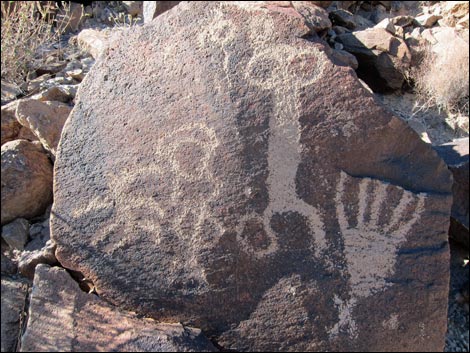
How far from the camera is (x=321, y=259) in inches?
66.7

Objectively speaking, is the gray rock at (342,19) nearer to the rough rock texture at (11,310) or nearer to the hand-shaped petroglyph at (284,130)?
the hand-shaped petroglyph at (284,130)

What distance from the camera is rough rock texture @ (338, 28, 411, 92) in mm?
3602

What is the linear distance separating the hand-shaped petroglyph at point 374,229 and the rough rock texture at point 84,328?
0.57 metres

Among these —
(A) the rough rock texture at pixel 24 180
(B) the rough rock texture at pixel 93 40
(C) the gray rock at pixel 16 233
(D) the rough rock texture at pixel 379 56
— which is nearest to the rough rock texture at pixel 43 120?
(A) the rough rock texture at pixel 24 180

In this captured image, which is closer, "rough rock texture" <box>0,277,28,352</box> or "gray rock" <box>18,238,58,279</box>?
"rough rock texture" <box>0,277,28,352</box>

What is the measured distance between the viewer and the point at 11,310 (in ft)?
6.31

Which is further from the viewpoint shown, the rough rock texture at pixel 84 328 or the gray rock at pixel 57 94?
the gray rock at pixel 57 94

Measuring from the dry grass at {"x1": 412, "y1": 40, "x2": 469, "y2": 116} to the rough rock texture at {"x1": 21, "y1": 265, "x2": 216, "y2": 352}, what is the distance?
8.35 feet

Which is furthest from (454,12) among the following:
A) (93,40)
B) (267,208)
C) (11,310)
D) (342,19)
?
(11,310)

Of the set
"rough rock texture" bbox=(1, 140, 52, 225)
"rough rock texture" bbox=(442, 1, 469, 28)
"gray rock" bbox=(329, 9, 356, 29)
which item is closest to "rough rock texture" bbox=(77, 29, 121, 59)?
"rough rock texture" bbox=(1, 140, 52, 225)

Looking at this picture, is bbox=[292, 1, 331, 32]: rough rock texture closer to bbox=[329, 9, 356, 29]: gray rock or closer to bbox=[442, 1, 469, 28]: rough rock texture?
bbox=[329, 9, 356, 29]: gray rock

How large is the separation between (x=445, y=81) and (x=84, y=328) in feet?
9.66

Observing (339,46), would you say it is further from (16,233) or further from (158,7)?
(16,233)

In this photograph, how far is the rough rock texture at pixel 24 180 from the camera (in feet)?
7.40
